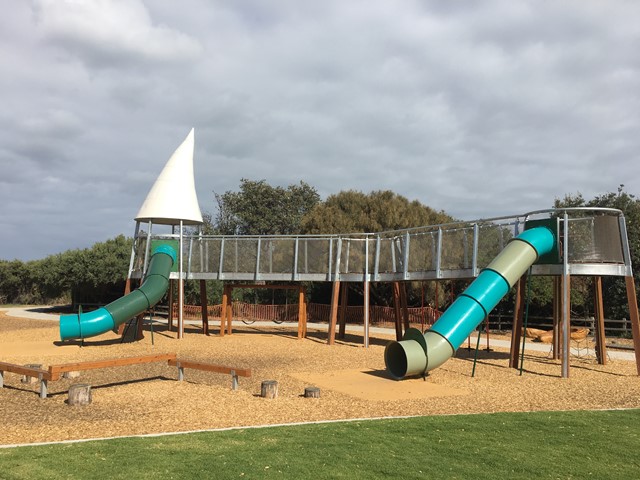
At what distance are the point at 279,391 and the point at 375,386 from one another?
85.3 inches

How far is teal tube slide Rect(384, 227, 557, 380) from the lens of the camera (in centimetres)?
1312

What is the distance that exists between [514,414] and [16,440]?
7.30 metres

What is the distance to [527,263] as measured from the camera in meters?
14.5

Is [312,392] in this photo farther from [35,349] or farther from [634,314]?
[35,349]

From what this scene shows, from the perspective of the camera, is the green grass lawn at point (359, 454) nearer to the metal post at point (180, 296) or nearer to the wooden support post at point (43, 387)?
the wooden support post at point (43, 387)

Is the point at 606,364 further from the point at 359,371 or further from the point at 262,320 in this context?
the point at 262,320

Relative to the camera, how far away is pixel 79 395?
9.98 metres

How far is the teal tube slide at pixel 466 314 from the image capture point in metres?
13.1

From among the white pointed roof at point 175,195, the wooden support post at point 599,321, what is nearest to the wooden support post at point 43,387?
the white pointed roof at point 175,195

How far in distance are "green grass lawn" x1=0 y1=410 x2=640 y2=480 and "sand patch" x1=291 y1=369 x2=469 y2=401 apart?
2.88 metres


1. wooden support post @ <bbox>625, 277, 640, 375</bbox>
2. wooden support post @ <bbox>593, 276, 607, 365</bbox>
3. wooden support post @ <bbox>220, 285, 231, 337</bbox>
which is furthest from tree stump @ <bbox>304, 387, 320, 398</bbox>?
wooden support post @ <bbox>220, 285, 231, 337</bbox>

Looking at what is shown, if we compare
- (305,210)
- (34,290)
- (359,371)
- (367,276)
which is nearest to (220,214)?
(305,210)

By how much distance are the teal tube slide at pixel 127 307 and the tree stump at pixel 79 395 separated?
30.1 feet

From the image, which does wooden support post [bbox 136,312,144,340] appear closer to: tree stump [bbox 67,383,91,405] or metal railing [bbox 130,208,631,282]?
metal railing [bbox 130,208,631,282]
